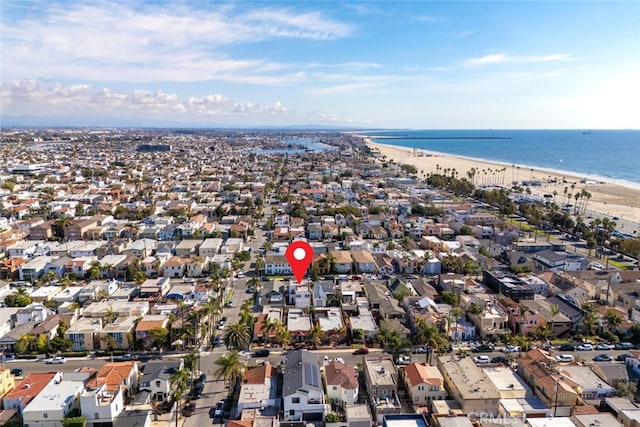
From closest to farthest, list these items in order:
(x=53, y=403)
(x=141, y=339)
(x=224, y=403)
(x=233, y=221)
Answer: (x=53, y=403)
(x=224, y=403)
(x=141, y=339)
(x=233, y=221)

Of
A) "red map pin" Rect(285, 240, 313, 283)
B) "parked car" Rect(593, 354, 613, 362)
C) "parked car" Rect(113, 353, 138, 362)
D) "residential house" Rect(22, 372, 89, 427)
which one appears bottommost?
"parked car" Rect(113, 353, 138, 362)

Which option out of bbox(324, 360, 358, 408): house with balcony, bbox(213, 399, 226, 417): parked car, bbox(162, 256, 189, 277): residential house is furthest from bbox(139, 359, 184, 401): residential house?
bbox(162, 256, 189, 277): residential house

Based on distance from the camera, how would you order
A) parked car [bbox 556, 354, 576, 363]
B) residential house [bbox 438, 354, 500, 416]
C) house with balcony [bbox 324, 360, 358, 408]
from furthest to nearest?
1. parked car [bbox 556, 354, 576, 363]
2. house with balcony [bbox 324, 360, 358, 408]
3. residential house [bbox 438, 354, 500, 416]

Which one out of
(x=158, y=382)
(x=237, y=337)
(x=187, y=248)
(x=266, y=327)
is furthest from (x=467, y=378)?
(x=187, y=248)

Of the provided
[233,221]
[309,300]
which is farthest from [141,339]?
[233,221]

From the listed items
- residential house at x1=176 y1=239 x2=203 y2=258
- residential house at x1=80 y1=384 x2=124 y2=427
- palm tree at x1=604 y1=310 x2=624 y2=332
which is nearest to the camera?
residential house at x1=80 y1=384 x2=124 y2=427

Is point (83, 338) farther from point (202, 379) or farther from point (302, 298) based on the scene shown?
point (302, 298)

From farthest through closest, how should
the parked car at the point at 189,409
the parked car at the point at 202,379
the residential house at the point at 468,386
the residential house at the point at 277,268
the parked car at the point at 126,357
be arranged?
the residential house at the point at 277,268 < the parked car at the point at 126,357 < the parked car at the point at 202,379 < the parked car at the point at 189,409 < the residential house at the point at 468,386

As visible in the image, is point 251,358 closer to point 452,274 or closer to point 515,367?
point 515,367

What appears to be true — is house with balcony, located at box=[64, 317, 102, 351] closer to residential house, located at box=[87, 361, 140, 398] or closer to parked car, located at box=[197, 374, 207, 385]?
residential house, located at box=[87, 361, 140, 398]

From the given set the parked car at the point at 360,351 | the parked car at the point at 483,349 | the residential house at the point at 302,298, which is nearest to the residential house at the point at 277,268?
the residential house at the point at 302,298

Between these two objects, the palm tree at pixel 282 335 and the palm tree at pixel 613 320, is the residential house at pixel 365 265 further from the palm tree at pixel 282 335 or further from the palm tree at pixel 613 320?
the palm tree at pixel 613 320
